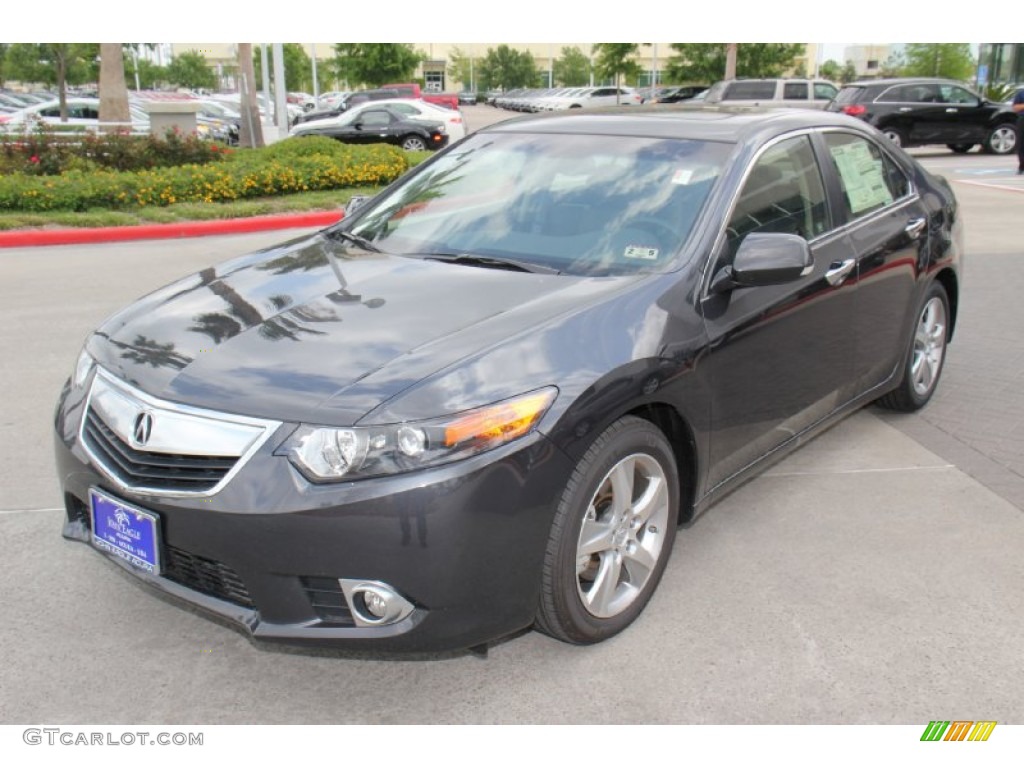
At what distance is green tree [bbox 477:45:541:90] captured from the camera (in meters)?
99.7

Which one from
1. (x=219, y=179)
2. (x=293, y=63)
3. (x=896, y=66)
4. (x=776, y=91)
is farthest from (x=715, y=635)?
(x=293, y=63)

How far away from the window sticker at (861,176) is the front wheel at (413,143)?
1910 centimetres

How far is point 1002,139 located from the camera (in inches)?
911

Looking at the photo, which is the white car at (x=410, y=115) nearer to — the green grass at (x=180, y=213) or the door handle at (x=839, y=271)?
the green grass at (x=180, y=213)

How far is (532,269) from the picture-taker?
3697mm

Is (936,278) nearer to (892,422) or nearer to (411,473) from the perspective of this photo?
(892,422)

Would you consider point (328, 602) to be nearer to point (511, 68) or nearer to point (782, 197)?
point (782, 197)

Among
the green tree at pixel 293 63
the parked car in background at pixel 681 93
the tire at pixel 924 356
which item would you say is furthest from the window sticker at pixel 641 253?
the green tree at pixel 293 63

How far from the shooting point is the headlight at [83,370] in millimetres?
3385

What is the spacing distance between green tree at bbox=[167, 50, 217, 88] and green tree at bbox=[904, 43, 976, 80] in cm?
5836

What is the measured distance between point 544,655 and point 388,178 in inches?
505

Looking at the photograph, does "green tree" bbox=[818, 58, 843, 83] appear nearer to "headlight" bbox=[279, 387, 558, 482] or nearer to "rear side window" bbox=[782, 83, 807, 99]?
"rear side window" bbox=[782, 83, 807, 99]

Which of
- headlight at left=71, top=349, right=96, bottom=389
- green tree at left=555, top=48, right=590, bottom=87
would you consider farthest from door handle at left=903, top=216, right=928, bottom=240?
green tree at left=555, top=48, right=590, bottom=87
